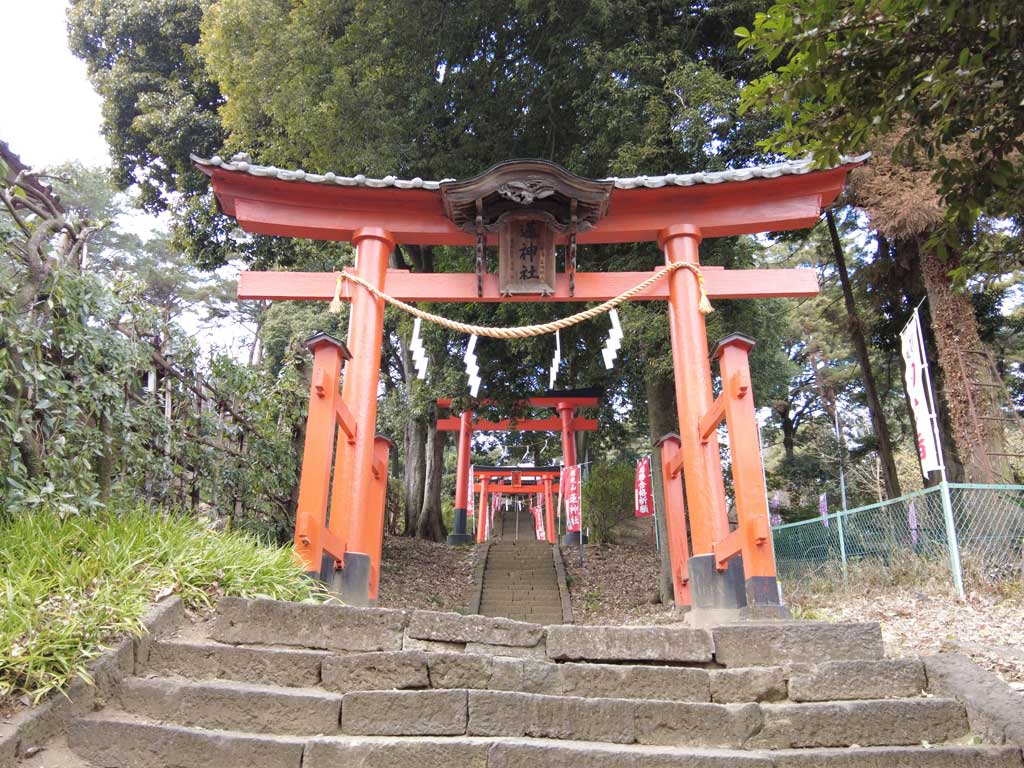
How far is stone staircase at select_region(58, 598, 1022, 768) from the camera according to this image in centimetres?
276

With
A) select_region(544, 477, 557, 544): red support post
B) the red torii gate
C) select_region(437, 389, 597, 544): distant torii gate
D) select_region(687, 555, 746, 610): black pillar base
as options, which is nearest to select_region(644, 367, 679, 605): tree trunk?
select_region(687, 555, 746, 610): black pillar base

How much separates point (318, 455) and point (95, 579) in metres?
1.88

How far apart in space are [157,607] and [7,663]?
2.46 feet

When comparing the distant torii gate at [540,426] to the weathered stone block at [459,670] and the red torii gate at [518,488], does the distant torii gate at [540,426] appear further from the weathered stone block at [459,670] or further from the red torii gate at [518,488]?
the weathered stone block at [459,670]

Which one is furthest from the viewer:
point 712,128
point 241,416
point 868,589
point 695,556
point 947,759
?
point 712,128

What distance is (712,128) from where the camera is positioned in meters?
8.99

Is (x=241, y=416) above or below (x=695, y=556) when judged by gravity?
above

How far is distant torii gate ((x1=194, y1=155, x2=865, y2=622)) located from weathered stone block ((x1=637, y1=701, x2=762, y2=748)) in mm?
2736

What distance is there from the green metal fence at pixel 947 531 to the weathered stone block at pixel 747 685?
3.80m

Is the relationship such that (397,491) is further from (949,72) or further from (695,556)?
(949,72)

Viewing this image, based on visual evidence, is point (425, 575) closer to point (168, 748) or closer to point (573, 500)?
point (573, 500)

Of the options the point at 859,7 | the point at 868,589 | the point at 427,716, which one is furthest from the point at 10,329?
the point at 868,589

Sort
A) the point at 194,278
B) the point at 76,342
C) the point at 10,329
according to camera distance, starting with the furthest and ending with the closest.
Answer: the point at 194,278 < the point at 76,342 < the point at 10,329

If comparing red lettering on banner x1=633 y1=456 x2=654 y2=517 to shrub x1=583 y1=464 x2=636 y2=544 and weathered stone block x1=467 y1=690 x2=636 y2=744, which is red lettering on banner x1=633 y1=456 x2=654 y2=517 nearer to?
shrub x1=583 y1=464 x2=636 y2=544
